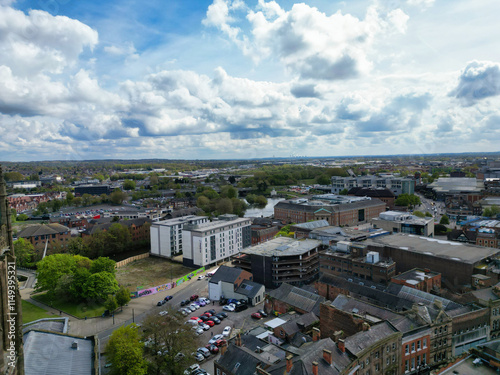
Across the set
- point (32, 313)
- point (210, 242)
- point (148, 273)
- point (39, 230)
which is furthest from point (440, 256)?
point (39, 230)

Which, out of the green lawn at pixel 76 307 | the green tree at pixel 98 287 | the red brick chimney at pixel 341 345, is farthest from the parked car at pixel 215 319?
the red brick chimney at pixel 341 345

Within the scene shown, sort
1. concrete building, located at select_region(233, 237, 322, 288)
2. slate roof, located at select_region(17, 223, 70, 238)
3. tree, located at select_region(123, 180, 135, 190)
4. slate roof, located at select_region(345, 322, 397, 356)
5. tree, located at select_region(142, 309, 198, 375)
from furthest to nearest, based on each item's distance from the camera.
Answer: tree, located at select_region(123, 180, 135, 190) < slate roof, located at select_region(17, 223, 70, 238) < concrete building, located at select_region(233, 237, 322, 288) < tree, located at select_region(142, 309, 198, 375) < slate roof, located at select_region(345, 322, 397, 356)

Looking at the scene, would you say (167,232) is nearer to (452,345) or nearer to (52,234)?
(52,234)

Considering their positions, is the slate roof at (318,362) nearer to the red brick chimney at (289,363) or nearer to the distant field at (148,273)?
the red brick chimney at (289,363)

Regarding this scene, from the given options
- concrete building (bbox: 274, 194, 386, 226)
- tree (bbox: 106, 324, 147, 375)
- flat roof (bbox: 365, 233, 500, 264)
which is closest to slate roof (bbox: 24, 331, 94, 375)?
tree (bbox: 106, 324, 147, 375)

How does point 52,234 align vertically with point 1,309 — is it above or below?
below

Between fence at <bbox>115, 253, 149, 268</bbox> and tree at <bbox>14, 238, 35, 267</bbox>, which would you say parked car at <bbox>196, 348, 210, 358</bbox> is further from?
tree at <bbox>14, 238, 35, 267</bbox>

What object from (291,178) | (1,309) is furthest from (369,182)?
(1,309)
